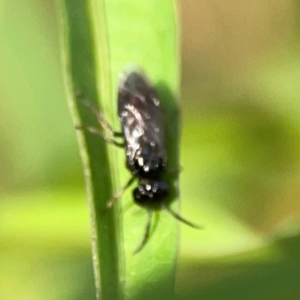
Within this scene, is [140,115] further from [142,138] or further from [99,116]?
[99,116]

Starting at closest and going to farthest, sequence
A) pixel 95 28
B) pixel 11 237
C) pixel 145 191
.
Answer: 1. pixel 95 28
2. pixel 145 191
3. pixel 11 237

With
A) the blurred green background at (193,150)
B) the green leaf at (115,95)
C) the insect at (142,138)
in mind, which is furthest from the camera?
the blurred green background at (193,150)

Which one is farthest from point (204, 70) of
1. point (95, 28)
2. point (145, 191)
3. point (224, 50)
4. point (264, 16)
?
point (95, 28)

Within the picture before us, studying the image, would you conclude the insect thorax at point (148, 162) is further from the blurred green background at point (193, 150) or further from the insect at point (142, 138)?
the blurred green background at point (193, 150)

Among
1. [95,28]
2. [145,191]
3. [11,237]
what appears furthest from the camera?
[11,237]

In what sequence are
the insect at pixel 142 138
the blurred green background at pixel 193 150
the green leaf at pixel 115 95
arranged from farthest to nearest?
the blurred green background at pixel 193 150 < the insect at pixel 142 138 < the green leaf at pixel 115 95

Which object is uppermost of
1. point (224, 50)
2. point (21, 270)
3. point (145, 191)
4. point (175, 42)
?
point (175, 42)

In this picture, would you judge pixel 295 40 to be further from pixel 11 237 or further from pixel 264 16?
pixel 11 237

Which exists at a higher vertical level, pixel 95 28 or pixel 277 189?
pixel 95 28

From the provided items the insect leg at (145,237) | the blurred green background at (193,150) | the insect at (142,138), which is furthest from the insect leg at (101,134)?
the blurred green background at (193,150)

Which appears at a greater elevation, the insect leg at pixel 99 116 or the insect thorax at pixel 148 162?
the insect leg at pixel 99 116
